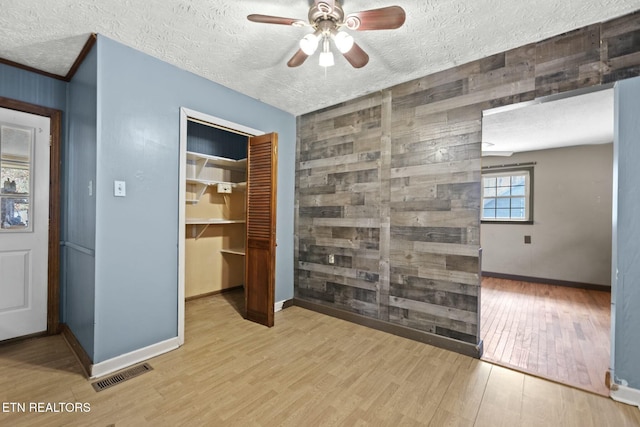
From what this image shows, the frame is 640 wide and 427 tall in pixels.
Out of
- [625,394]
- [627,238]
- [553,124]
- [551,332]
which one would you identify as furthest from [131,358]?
[553,124]

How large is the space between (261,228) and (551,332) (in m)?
3.29

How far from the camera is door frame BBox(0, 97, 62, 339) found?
2721 millimetres

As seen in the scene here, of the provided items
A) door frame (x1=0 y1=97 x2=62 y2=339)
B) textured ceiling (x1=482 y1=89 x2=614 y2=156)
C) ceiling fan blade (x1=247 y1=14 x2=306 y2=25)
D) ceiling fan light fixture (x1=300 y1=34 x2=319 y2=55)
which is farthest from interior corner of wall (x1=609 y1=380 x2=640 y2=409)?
door frame (x1=0 y1=97 x2=62 y2=339)

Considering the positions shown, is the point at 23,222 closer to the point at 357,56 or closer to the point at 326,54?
the point at 326,54

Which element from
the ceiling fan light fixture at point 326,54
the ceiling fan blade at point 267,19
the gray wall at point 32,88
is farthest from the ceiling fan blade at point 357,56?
the gray wall at point 32,88

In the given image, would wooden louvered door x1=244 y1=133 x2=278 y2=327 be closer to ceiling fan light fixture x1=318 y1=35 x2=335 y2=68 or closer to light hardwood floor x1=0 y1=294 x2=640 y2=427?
light hardwood floor x1=0 y1=294 x2=640 y2=427

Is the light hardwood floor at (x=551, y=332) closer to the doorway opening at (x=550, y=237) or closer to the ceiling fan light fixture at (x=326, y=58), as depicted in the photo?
the doorway opening at (x=550, y=237)

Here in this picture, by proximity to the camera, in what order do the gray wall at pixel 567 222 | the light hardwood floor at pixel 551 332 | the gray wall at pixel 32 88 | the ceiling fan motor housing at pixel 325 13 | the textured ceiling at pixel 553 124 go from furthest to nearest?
the gray wall at pixel 567 222 → the textured ceiling at pixel 553 124 → the gray wall at pixel 32 88 → the light hardwood floor at pixel 551 332 → the ceiling fan motor housing at pixel 325 13

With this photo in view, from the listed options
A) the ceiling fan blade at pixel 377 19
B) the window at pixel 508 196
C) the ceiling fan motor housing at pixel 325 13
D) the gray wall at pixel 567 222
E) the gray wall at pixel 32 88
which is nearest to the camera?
the ceiling fan blade at pixel 377 19

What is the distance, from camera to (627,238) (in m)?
1.83

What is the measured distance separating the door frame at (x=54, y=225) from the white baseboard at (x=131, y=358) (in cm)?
121

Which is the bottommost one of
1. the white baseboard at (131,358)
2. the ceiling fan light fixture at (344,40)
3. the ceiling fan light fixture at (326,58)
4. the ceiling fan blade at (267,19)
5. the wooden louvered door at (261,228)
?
the white baseboard at (131,358)

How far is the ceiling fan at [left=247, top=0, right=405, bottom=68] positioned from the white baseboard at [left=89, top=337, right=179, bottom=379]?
8.39 feet

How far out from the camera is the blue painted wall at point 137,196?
6.86 feet
